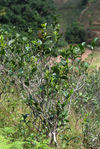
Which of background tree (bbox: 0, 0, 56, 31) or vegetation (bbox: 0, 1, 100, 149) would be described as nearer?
vegetation (bbox: 0, 1, 100, 149)

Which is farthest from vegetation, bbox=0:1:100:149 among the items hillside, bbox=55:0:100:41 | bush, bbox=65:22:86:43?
bush, bbox=65:22:86:43

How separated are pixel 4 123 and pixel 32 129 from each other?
703mm

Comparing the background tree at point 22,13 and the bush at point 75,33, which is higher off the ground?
the background tree at point 22,13

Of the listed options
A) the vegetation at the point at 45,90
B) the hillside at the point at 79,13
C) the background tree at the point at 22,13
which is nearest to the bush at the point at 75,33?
the hillside at the point at 79,13

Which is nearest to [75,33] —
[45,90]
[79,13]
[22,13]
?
[79,13]

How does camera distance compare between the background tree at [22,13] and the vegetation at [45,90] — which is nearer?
the vegetation at [45,90]

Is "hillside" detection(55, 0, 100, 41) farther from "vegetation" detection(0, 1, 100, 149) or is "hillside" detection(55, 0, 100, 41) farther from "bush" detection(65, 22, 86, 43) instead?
"vegetation" detection(0, 1, 100, 149)

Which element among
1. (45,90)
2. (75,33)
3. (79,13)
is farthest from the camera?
(79,13)

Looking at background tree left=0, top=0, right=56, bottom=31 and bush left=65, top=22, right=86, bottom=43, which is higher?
background tree left=0, top=0, right=56, bottom=31

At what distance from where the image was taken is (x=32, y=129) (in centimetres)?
504

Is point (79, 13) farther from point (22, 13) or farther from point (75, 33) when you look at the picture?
point (22, 13)

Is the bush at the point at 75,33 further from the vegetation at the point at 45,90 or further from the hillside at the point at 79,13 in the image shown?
the vegetation at the point at 45,90

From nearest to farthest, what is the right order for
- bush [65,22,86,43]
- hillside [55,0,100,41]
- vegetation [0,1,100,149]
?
vegetation [0,1,100,149], bush [65,22,86,43], hillside [55,0,100,41]

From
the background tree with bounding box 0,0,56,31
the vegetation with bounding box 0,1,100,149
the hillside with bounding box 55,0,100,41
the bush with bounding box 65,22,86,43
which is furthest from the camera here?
the hillside with bounding box 55,0,100,41
